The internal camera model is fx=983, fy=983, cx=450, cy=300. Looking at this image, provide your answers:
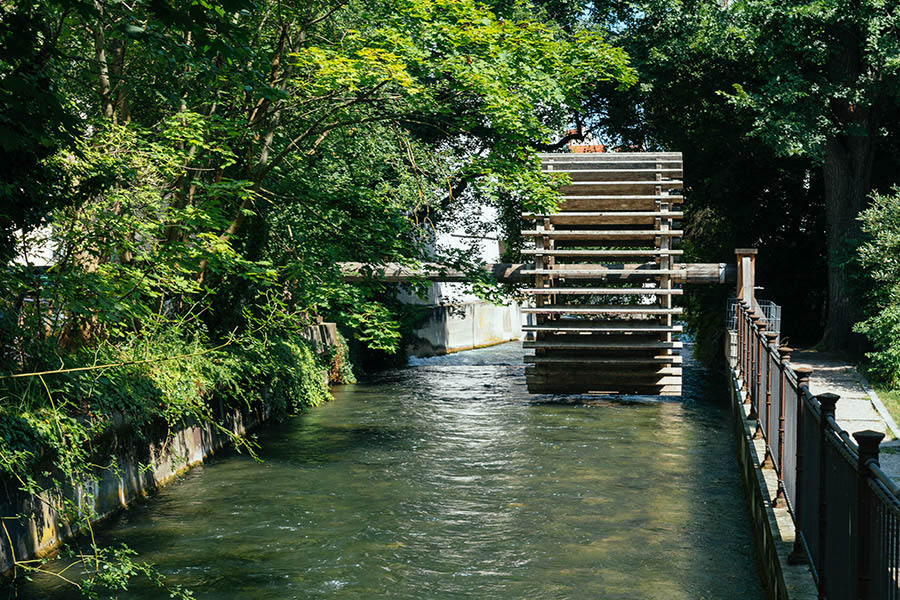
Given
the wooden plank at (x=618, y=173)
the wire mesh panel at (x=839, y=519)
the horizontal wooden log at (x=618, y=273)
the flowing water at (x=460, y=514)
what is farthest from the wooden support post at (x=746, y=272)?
the wire mesh panel at (x=839, y=519)

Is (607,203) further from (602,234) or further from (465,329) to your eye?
(465,329)

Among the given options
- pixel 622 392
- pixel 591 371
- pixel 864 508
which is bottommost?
pixel 622 392

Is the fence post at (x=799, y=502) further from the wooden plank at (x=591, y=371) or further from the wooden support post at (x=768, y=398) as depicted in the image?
the wooden plank at (x=591, y=371)

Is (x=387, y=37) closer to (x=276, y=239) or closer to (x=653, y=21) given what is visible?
(x=276, y=239)

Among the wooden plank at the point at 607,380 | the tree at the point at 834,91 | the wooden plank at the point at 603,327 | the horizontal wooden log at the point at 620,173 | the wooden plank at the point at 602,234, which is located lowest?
the wooden plank at the point at 607,380

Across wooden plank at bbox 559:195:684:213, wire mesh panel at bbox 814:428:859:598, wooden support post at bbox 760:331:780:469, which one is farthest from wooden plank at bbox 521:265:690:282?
wire mesh panel at bbox 814:428:859:598

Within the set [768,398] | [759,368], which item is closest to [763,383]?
[759,368]

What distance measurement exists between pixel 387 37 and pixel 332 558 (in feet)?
19.8

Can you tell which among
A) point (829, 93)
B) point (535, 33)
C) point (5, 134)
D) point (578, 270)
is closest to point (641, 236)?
point (578, 270)

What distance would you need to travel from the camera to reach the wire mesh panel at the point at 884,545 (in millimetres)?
3263

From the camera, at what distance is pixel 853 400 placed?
13.0 meters

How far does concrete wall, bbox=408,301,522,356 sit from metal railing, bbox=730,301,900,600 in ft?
57.6

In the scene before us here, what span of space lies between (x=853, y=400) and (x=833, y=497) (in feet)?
30.6

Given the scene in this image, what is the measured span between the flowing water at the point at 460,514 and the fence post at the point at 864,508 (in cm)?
357
